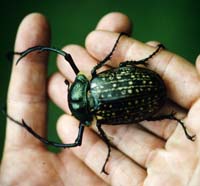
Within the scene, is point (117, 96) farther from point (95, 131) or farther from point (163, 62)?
point (95, 131)

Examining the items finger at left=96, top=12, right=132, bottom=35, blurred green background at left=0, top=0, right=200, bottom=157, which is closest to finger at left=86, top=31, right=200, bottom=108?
finger at left=96, top=12, right=132, bottom=35

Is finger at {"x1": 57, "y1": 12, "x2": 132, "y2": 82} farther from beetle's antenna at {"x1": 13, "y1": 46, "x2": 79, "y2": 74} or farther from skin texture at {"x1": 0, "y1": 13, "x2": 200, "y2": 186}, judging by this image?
beetle's antenna at {"x1": 13, "y1": 46, "x2": 79, "y2": 74}

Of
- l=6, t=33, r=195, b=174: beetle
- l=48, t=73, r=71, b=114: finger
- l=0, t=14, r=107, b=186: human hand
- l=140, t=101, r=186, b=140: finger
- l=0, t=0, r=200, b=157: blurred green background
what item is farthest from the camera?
l=0, t=0, r=200, b=157: blurred green background

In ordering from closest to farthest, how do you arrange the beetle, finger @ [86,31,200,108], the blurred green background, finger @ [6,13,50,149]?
the beetle
finger @ [86,31,200,108]
finger @ [6,13,50,149]
the blurred green background

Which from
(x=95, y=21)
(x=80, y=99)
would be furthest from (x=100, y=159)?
(x=95, y=21)

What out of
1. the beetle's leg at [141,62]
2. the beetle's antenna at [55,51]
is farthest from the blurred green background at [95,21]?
the beetle's leg at [141,62]

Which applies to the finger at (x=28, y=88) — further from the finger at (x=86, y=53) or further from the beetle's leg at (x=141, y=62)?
the beetle's leg at (x=141, y=62)
